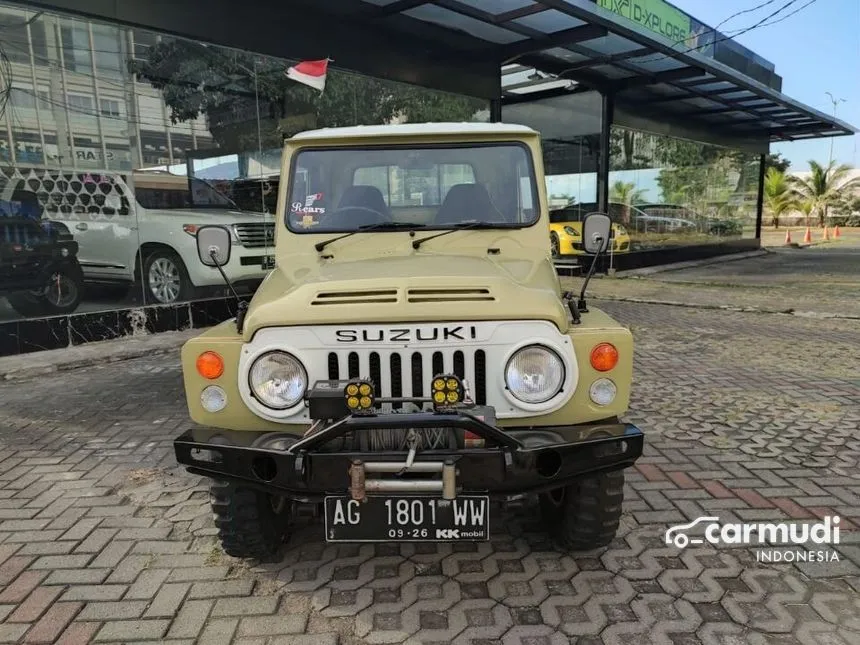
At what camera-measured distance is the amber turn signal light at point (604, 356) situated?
2.57 meters

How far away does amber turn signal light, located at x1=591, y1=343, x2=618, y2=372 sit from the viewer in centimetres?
257

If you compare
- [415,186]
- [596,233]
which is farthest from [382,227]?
[596,233]

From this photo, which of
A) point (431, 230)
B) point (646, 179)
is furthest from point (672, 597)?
point (646, 179)

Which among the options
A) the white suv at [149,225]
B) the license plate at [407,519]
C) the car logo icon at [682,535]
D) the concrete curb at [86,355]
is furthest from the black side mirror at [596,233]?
the concrete curb at [86,355]

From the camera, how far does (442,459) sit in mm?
2270

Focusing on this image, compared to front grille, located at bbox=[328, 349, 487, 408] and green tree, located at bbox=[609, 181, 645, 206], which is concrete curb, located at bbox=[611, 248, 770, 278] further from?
front grille, located at bbox=[328, 349, 487, 408]

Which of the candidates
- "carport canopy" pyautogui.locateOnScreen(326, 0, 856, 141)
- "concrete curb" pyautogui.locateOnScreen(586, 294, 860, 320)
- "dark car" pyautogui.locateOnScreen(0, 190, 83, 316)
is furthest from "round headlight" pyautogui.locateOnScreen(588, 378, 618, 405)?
"concrete curb" pyautogui.locateOnScreen(586, 294, 860, 320)

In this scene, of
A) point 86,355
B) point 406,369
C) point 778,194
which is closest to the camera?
point 406,369

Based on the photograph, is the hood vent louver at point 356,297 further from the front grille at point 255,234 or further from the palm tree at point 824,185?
the palm tree at point 824,185

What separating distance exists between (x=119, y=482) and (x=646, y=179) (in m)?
15.6

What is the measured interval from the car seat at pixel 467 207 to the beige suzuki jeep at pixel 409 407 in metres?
0.59

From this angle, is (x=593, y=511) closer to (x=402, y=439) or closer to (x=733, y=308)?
(x=402, y=439)

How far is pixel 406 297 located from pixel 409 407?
45 cm

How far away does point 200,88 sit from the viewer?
842cm
